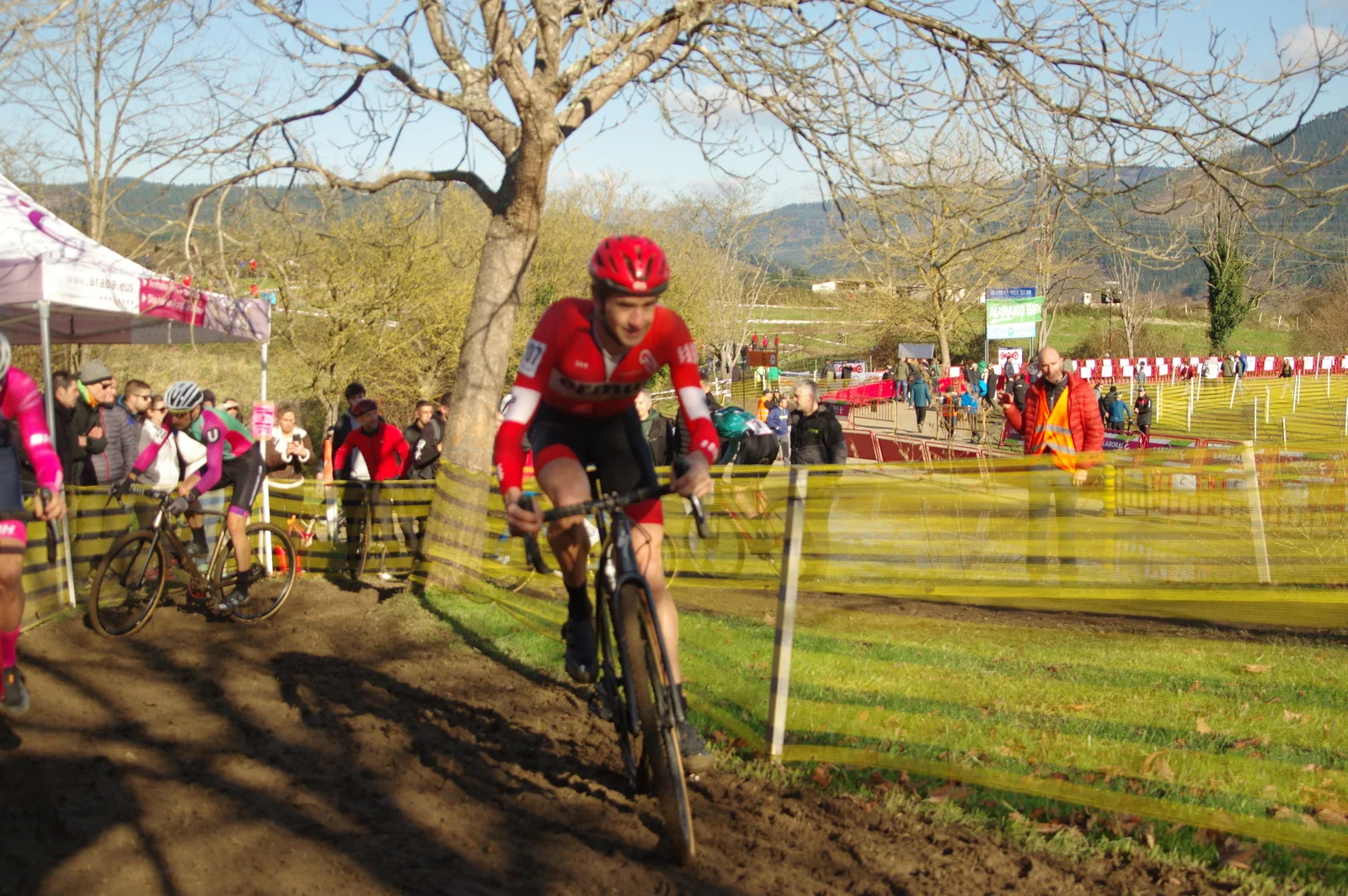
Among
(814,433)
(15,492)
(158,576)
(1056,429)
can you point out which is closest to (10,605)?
(15,492)

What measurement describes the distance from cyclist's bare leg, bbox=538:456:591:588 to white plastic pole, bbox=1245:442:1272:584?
5095 millimetres

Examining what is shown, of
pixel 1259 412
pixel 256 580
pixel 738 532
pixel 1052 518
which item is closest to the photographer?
pixel 1052 518

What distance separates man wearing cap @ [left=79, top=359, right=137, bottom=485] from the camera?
37.2 feet

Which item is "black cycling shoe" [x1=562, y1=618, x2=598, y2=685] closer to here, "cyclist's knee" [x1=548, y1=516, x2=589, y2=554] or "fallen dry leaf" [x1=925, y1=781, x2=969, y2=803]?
"cyclist's knee" [x1=548, y1=516, x2=589, y2=554]

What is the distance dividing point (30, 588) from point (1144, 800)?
319 inches

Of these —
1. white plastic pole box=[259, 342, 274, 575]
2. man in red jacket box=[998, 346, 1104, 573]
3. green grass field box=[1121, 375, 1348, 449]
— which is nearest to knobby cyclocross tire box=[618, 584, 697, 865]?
man in red jacket box=[998, 346, 1104, 573]

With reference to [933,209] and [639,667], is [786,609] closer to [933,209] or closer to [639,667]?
[639,667]

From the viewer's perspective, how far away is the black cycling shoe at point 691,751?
14.2 ft

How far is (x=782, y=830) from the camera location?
4.49 m

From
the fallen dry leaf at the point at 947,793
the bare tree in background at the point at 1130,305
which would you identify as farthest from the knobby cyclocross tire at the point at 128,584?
the bare tree in background at the point at 1130,305

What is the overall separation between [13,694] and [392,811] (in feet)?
8.57

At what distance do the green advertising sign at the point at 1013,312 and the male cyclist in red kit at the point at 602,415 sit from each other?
3233 cm

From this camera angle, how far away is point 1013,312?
1432 inches

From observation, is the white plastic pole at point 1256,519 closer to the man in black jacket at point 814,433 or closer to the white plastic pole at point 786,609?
the white plastic pole at point 786,609
